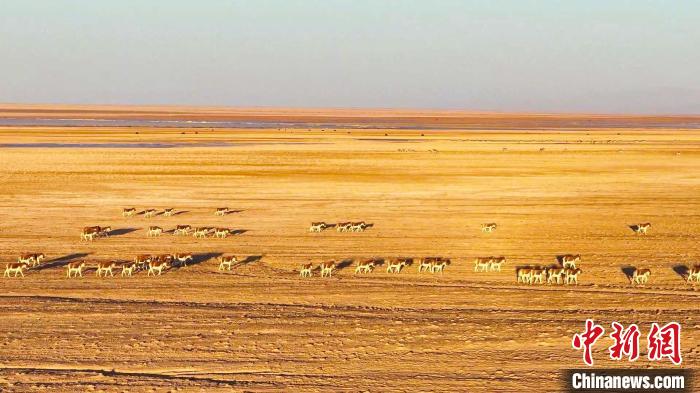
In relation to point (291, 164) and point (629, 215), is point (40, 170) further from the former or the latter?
point (629, 215)

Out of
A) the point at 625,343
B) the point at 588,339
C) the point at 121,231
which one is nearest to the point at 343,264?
the point at 588,339

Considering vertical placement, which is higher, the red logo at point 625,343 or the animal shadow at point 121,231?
the animal shadow at point 121,231

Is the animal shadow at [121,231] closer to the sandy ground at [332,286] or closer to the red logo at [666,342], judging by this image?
the sandy ground at [332,286]

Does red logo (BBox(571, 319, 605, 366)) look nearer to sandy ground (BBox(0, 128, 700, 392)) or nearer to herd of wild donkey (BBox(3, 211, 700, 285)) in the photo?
sandy ground (BBox(0, 128, 700, 392))

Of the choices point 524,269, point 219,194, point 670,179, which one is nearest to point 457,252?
point 524,269

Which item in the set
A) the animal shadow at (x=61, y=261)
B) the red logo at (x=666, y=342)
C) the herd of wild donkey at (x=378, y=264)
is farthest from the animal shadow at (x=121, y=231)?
the red logo at (x=666, y=342)

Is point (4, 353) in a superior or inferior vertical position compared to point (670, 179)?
inferior

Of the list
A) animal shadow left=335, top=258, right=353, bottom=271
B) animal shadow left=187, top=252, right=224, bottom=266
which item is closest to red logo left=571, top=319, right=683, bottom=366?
animal shadow left=335, top=258, right=353, bottom=271

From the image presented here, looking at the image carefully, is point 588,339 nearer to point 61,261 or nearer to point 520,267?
point 520,267
